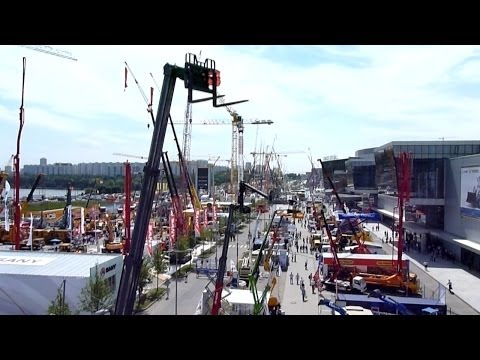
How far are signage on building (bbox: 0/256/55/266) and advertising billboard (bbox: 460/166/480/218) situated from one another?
8.17m

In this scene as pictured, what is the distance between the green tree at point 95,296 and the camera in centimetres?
570

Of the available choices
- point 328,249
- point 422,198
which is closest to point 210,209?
point 328,249

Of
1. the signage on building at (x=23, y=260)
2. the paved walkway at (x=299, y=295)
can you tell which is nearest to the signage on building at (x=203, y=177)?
the paved walkway at (x=299, y=295)

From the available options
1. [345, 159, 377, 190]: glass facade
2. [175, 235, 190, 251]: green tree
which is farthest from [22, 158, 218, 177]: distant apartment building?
[175, 235, 190, 251]: green tree

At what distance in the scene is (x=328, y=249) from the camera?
1095cm

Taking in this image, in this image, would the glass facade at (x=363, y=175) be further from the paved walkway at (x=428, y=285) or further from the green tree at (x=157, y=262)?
the green tree at (x=157, y=262)

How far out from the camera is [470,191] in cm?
966

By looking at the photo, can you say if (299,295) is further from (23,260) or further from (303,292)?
(23,260)

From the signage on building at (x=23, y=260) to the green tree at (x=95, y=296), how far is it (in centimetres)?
112

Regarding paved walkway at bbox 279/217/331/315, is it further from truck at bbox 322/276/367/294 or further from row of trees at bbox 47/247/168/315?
row of trees at bbox 47/247/168/315

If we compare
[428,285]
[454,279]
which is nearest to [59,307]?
[428,285]

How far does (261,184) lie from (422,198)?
15.3 metres
